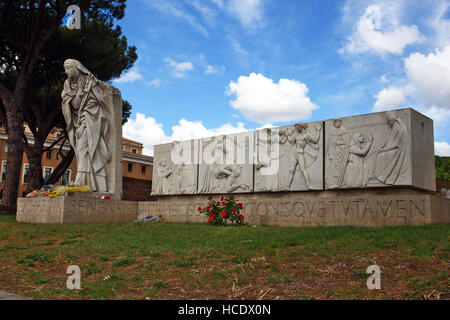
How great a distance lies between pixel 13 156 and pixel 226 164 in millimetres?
9361

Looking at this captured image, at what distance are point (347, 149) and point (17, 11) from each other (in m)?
16.6

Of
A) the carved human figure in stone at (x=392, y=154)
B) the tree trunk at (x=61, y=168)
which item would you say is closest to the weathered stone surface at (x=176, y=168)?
the carved human figure in stone at (x=392, y=154)

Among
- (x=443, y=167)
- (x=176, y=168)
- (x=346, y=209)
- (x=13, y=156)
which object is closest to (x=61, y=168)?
(x=13, y=156)

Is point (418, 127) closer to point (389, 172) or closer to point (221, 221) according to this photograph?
point (389, 172)

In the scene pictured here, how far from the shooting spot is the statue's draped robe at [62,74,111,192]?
512 inches

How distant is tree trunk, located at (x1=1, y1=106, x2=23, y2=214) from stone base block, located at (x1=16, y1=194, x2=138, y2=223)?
16.6 feet

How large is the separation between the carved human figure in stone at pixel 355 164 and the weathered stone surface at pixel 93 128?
688 centimetres

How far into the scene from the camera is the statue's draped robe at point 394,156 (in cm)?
1037

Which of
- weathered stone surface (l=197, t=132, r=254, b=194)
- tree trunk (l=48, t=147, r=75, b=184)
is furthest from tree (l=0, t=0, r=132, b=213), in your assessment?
weathered stone surface (l=197, t=132, r=254, b=194)

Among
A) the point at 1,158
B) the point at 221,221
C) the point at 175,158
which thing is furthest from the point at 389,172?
the point at 1,158

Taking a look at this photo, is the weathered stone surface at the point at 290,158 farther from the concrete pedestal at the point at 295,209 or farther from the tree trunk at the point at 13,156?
the tree trunk at the point at 13,156

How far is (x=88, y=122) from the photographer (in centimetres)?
1313

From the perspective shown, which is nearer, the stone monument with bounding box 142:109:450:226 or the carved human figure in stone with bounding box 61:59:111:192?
the stone monument with bounding box 142:109:450:226

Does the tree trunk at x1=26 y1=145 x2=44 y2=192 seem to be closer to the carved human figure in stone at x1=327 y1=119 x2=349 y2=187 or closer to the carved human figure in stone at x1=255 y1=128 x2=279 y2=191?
the carved human figure in stone at x1=255 y1=128 x2=279 y2=191
